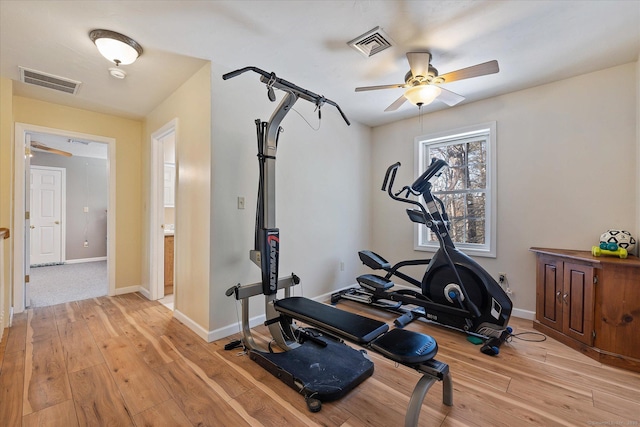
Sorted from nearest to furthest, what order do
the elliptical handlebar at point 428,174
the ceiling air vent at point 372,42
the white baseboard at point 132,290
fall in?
1. the ceiling air vent at point 372,42
2. the elliptical handlebar at point 428,174
3. the white baseboard at point 132,290

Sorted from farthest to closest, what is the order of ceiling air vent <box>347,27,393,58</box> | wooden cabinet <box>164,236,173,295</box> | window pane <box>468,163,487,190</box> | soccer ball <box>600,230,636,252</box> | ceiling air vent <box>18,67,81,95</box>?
wooden cabinet <box>164,236,173,295</box>, window pane <box>468,163,487,190</box>, ceiling air vent <box>18,67,81,95</box>, soccer ball <box>600,230,636,252</box>, ceiling air vent <box>347,27,393,58</box>

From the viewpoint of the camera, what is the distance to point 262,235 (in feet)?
7.43

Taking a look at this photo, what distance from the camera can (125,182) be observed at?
392 cm

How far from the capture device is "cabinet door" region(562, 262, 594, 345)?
7.32ft

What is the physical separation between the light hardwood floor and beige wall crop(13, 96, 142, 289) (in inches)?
54.8

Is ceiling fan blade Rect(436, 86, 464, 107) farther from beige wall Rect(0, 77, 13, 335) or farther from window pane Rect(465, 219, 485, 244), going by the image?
beige wall Rect(0, 77, 13, 335)

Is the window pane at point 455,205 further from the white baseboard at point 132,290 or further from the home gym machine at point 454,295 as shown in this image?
the white baseboard at point 132,290

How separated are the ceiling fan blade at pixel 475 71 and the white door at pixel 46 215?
7.64 metres

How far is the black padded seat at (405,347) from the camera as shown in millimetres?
1418

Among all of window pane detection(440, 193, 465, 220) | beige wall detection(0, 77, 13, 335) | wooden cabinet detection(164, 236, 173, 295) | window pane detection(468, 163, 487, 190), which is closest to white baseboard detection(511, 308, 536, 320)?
window pane detection(440, 193, 465, 220)

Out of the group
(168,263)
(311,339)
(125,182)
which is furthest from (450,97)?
(125,182)

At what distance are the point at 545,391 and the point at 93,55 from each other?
13.9 feet

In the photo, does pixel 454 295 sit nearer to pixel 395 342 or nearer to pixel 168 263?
pixel 395 342

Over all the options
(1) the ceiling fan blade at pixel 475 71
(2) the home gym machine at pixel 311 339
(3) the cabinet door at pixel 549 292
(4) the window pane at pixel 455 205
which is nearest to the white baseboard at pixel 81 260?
(2) the home gym machine at pixel 311 339
